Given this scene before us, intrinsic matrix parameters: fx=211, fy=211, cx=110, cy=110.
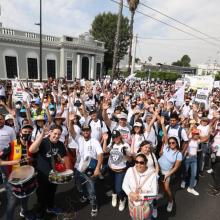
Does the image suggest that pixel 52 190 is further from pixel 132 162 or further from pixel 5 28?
pixel 5 28

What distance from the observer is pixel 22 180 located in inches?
118

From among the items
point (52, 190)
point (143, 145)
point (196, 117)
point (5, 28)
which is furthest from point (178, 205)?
point (5, 28)

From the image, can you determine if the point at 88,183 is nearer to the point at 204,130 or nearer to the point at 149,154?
the point at 149,154

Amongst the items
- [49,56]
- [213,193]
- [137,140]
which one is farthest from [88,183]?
[49,56]

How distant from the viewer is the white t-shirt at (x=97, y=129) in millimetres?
5086

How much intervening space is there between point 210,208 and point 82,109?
3927 millimetres

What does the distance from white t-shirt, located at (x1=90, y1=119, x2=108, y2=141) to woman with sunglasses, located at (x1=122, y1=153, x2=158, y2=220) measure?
2065 mm

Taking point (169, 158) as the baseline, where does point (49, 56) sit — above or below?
above

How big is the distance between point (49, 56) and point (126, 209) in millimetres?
25963

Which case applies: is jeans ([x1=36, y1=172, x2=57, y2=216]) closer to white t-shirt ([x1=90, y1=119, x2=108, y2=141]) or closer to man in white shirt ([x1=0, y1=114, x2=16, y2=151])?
man in white shirt ([x1=0, y1=114, x2=16, y2=151])

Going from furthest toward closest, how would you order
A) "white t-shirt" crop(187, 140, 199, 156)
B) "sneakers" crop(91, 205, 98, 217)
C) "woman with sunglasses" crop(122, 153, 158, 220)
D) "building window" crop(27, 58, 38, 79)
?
"building window" crop(27, 58, 38, 79)
"white t-shirt" crop(187, 140, 199, 156)
"sneakers" crop(91, 205, 98, 217)
"woman with sunglasses" crop(122, 153, 158, 220)

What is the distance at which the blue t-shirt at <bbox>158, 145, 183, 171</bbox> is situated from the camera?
3889 millimetres

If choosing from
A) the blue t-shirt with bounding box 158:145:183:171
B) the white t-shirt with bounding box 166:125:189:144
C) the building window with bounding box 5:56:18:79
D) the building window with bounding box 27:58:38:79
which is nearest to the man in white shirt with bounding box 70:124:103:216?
the blue t-shirt with bounding box 158:145:183:171

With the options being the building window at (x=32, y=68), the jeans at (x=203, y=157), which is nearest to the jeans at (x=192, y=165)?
the jeans at (x=203, y=157)
